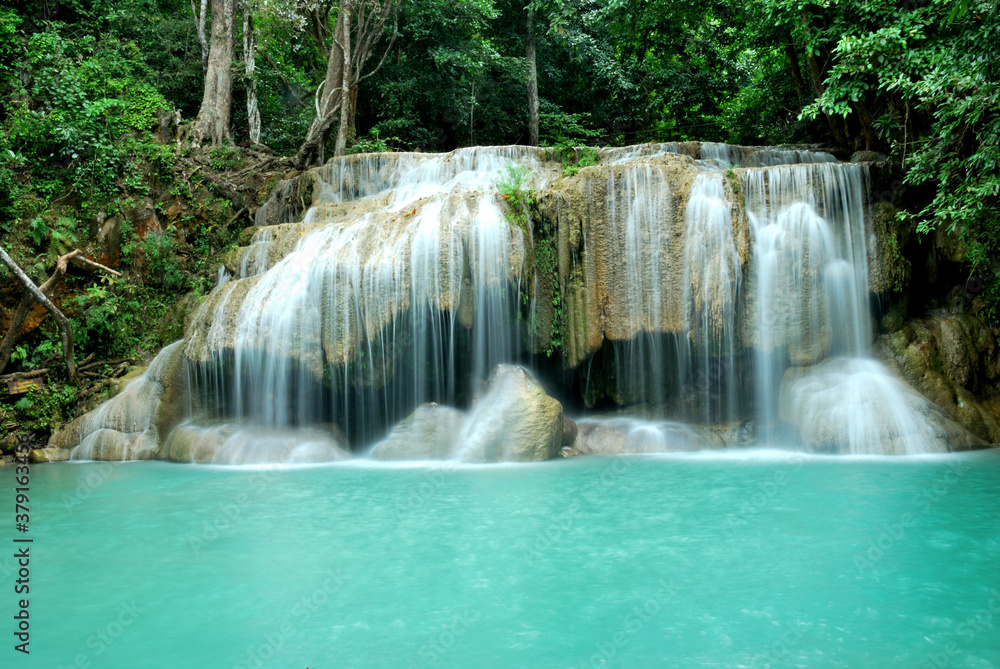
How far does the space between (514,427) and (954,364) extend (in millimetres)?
6472

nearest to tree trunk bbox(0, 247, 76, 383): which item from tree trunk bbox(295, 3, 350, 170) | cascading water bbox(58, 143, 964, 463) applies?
cascading water bbox(58, 143, 964, 463)

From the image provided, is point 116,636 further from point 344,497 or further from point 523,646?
point 344,497

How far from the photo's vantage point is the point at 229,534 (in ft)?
19.1

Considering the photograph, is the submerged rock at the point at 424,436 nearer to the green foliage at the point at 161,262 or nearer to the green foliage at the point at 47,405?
the green foliage at the point at 47,405

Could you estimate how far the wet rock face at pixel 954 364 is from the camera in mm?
9414

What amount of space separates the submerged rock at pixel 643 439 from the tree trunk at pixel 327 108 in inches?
383

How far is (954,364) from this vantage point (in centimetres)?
990

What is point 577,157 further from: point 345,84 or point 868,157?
point 345,84

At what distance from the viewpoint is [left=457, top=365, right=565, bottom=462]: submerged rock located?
29.3ft

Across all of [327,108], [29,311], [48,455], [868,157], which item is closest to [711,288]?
[868,157]

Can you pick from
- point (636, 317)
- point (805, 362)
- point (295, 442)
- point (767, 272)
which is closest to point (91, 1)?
point (295, 442)

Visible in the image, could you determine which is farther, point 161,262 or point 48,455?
point 161,262

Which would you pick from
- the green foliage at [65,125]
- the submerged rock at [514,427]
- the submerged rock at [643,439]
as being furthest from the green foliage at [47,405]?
the submerged rock at [643,439]

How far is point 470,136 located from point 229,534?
54.1ft
